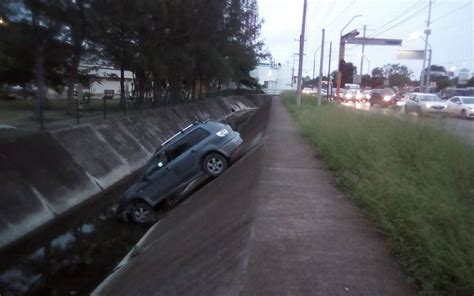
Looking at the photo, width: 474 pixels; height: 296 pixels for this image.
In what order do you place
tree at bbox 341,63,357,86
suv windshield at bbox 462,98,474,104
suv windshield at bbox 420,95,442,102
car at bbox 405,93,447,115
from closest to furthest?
car at bbox 405,93,447,115
suv windshield at bbox 462,98,474,104
suv windshield at bbox 420,95,442,102
tree at bbox 341,63,357,86

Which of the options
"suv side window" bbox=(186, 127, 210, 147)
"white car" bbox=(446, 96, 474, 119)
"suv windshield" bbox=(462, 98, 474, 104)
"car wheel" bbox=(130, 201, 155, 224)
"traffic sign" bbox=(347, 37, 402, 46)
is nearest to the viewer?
"car wheel" bbox=(130, 201, 155, 224)

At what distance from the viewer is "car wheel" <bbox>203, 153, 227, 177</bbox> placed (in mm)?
13242

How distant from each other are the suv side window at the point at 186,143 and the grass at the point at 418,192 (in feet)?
11.6

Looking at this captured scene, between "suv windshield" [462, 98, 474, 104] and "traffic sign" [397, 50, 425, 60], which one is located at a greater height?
"traffic sign" [397, 50, 425, 60]

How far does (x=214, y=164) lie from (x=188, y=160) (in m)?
0.78

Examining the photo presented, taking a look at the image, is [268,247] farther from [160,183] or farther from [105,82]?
[105,82]

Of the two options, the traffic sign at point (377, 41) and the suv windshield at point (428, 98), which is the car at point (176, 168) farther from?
the traffic sign at point (377, 41)

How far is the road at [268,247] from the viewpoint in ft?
16.1

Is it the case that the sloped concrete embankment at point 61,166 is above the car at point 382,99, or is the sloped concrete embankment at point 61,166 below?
below

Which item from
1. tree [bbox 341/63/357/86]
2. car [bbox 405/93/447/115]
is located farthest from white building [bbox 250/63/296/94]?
car [bbox 405/93/447/115]

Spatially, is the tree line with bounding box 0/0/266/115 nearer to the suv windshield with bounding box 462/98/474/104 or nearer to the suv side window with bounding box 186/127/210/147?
the suv side window with bounding box 186/127/210/147

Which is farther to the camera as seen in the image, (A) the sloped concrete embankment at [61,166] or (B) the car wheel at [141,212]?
(B) the car wheel at [141,212]

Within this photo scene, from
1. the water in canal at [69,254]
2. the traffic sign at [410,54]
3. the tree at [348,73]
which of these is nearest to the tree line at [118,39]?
the water in canal at [69,254]

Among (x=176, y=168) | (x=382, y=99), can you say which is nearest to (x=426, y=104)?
(x=382, y=99)
